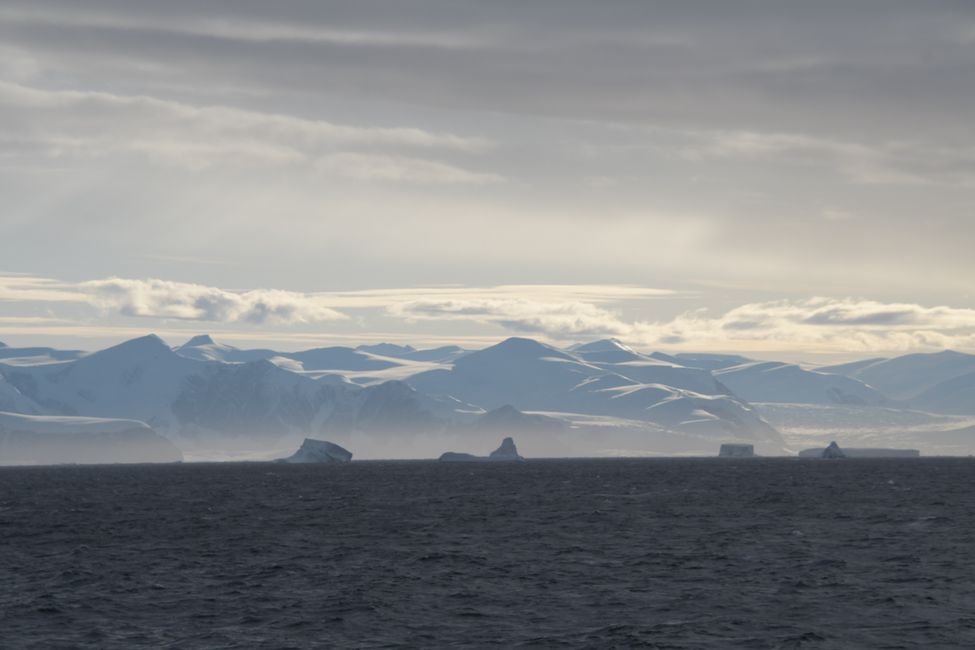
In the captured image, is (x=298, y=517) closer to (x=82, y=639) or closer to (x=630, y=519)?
(x=630, y=519)

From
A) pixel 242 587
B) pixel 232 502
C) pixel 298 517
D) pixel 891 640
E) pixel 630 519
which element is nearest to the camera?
pixel 891 640

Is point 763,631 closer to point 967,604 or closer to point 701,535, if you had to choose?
point 967,604

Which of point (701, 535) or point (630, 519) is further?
point (630, 519)

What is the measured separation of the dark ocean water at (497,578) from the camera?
53.4m

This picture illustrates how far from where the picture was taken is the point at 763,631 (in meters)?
53.4

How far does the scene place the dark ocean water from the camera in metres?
53.4

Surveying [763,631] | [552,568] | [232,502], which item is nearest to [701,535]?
[552,568]

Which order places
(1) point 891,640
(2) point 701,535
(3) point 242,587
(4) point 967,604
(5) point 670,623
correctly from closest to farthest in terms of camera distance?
1. (1) point 891,640
2. (5) point 670,623
3. (4) point 967,604
4. (3) point 242,587
5. (2) point 701,535

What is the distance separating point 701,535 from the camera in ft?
316

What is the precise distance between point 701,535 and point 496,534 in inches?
622

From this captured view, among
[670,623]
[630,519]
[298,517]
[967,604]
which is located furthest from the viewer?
[298,517]

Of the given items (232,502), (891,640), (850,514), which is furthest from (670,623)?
(232,502)

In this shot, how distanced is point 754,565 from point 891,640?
24147 millimetres

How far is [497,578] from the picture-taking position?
232 ft
